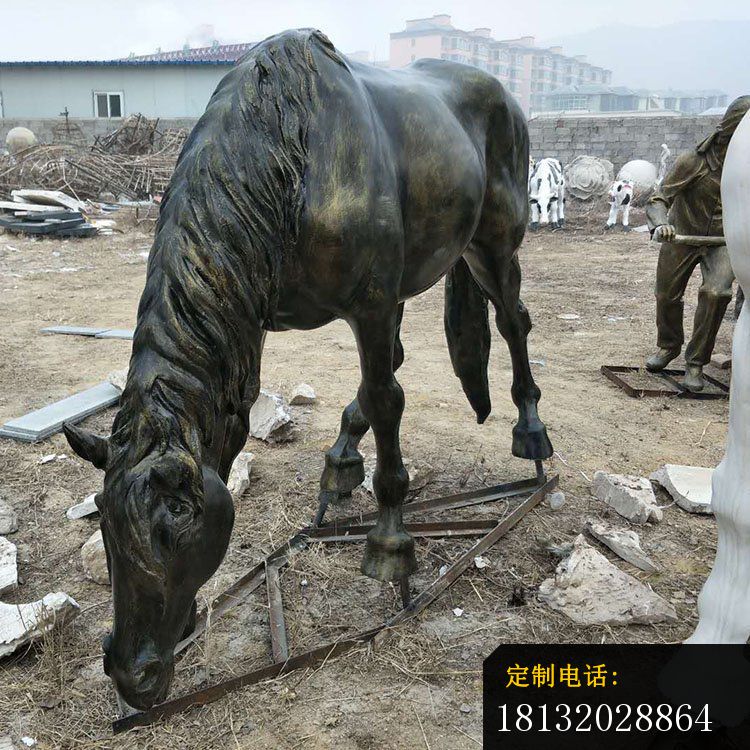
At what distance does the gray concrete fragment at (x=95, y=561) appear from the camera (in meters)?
2.94

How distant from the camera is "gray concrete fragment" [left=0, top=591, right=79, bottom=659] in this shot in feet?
8.10

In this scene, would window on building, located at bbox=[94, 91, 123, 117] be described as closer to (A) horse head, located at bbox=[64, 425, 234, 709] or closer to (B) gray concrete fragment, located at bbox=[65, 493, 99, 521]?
(B) gray concrete fragment, located at bbox=[65, 493, 99, 521]

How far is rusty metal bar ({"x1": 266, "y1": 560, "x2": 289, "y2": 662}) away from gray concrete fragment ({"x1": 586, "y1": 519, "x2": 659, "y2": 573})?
4.72 feet

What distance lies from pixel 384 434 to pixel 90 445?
1.20 meters

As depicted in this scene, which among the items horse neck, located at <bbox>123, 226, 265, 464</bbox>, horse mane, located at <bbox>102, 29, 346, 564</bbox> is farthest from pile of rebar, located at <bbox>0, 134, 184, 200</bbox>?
horse neck, located at <bbox>123, 226, 265, 464</bbox>

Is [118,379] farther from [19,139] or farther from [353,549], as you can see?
[19,139]

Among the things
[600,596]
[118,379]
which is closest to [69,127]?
[118,379]

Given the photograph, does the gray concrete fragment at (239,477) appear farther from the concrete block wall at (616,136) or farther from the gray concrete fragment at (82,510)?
the concrete block wall at (616,136)

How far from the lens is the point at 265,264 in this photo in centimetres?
196

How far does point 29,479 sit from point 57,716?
1956 millimetres

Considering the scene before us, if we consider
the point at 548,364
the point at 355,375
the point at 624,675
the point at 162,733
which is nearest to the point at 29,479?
the point at 162,733

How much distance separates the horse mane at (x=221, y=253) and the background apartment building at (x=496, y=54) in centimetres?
7586

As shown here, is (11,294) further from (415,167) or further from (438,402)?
(415,167)

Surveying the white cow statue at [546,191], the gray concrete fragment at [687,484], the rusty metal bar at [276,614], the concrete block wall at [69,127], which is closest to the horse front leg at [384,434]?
the rusty metal bar at [276,614]
